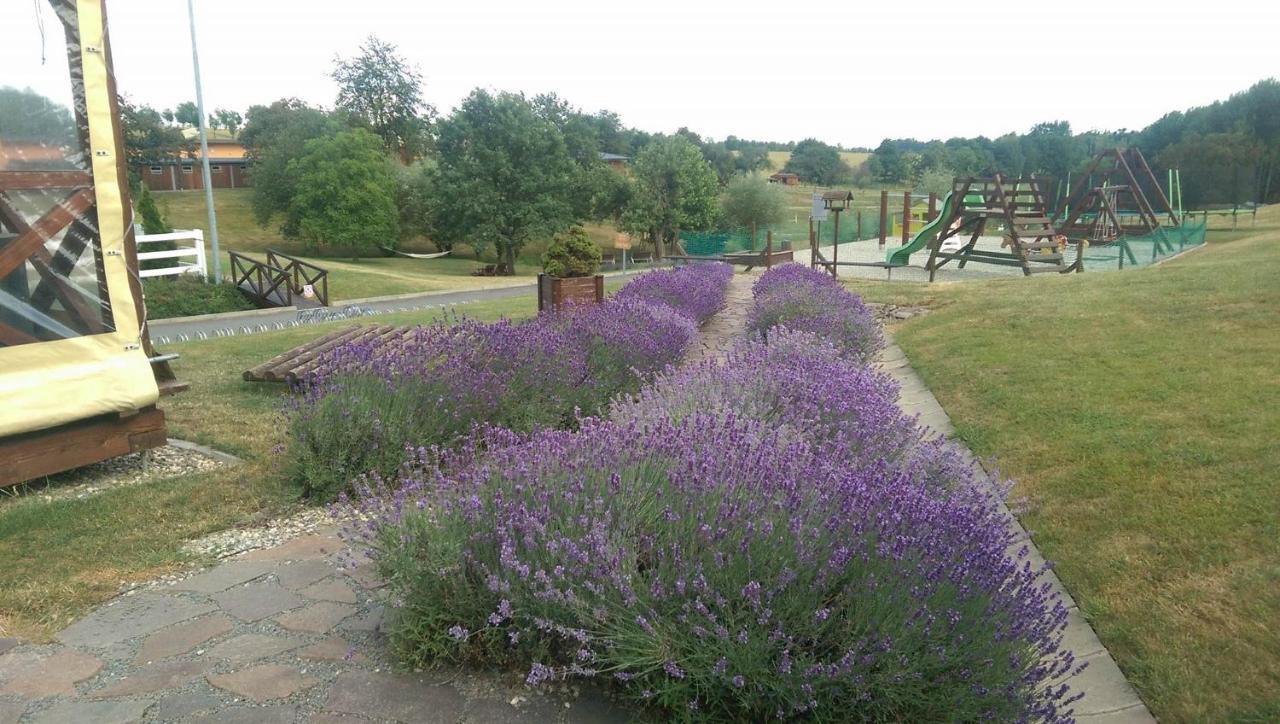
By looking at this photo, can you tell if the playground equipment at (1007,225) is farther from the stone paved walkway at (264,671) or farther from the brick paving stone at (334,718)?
A: the brick paving stone at (334,718)

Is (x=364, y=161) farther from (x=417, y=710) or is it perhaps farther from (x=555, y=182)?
(x=417, y=710)

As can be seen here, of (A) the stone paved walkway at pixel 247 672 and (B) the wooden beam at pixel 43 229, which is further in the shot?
(B) the wooden beam at pixel 43 229

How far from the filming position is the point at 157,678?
2.58 meters

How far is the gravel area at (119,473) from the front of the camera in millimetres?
4396

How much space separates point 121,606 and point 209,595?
1.04 ft

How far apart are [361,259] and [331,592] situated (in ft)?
143

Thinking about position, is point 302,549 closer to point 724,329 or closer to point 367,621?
point 367,621

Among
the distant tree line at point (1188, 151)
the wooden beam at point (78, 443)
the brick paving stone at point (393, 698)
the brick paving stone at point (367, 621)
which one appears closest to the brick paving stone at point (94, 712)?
the brick paving stone at point (393, 698)

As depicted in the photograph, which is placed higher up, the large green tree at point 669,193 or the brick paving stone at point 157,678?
the large green tree at point 669,193

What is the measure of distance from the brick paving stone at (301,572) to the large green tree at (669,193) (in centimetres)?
4601

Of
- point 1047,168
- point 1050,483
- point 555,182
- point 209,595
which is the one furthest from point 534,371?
point 1047,168

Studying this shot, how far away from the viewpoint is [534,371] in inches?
205

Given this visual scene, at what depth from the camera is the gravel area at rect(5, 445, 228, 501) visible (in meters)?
4.40

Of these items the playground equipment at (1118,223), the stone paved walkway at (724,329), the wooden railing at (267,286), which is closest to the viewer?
the stone paved walkway at (724,329)
